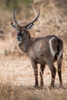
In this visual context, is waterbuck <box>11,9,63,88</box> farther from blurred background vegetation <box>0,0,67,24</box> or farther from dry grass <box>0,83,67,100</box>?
blurred background vegetation <box>0,0,67,24</box>

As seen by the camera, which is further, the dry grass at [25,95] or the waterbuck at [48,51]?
the waterbuck at [48,51]

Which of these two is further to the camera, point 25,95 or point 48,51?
point 48,51

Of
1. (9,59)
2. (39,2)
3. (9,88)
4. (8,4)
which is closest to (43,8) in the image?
(39,2)

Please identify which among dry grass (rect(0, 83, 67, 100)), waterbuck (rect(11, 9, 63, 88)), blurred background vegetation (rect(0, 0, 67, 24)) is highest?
blurred background vegetation (rect(0, 0, 67, 24))

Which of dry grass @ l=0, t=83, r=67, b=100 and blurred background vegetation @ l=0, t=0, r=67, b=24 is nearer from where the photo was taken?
dry grass @ l=0, t=83, r=67, b=100

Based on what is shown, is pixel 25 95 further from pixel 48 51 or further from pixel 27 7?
pixel 27 7

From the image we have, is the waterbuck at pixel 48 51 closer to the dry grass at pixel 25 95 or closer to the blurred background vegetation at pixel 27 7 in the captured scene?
the dry grass at pixel 25 95

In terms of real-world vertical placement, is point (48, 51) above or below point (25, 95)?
above

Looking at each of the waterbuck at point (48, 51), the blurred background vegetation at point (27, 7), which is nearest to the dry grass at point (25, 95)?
the waterbuck at point (48, 51)

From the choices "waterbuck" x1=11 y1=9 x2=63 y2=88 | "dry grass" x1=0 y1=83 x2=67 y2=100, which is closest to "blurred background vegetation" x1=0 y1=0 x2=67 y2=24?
"waterbuck" x1=11 y1=9 x2=63 y2=88

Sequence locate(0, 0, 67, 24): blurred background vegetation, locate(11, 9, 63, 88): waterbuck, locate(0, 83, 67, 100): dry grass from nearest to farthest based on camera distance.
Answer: locate(0, 83, 67, 100): dry grass → locate(11, 9, 63, 88): waterbuck → locate(0, 0, 67, 24): blurred background vegetation

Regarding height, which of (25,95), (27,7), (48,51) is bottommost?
(25,95)

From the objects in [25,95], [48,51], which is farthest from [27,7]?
[25,95]

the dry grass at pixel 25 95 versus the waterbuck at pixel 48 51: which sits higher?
the waterbuck at pixel 48 51
